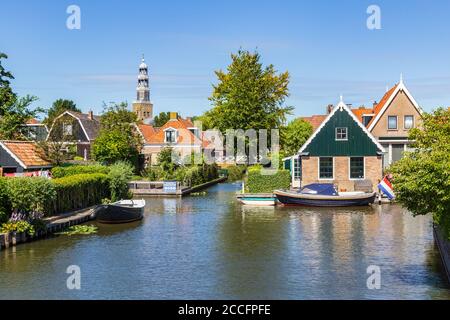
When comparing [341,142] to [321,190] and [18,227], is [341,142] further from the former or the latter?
[18,227]

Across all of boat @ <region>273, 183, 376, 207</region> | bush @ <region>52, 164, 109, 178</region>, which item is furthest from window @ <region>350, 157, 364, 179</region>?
bush @ <region>52, 164, 109, 178</region>

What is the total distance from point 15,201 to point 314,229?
17697 millimetres

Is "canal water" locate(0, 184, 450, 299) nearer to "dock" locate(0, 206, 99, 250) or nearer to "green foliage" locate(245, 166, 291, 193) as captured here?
"dock" locate(0, 206, 99, 250)

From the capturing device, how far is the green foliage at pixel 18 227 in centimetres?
3161

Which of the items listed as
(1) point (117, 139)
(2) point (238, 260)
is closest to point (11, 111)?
(1) point (117, 139)

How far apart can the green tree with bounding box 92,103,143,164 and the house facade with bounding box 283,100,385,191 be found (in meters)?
26.3

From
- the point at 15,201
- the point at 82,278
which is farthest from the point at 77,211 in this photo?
the point at 82,278

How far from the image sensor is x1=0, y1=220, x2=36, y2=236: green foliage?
3161 cm

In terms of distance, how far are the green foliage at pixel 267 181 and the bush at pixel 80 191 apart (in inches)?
504

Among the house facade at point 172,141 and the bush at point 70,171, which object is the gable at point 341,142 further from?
the house facade at point 172,141

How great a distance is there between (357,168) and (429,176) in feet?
112

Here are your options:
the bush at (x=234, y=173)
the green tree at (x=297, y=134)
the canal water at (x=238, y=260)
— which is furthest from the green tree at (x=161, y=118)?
the canal water at (x=238, y=260)
